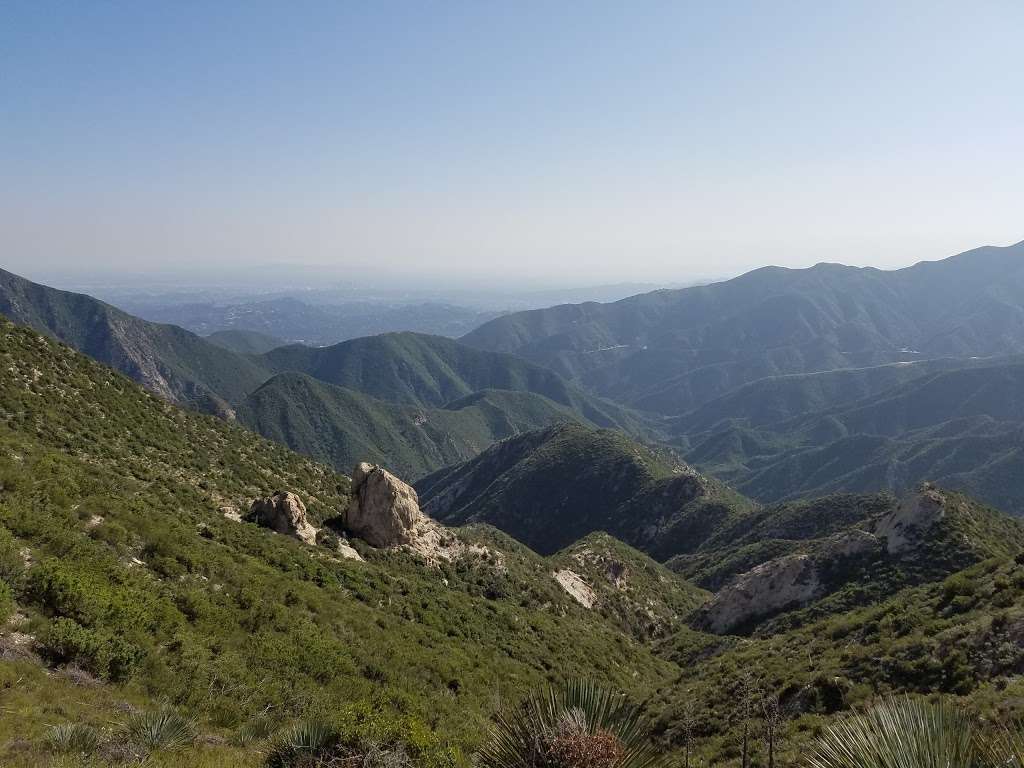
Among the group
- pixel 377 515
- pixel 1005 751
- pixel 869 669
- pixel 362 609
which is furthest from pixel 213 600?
pixel 869 669

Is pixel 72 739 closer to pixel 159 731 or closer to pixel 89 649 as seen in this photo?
pixel 159 731

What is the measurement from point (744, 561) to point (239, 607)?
184ft

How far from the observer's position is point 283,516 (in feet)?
85.9

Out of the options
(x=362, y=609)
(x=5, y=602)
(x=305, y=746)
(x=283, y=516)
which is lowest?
(x=362, y=609)

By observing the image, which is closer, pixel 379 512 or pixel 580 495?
pixel 379 512

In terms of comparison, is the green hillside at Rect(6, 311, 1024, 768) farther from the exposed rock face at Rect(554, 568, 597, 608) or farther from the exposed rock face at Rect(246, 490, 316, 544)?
the exposed rock face at Rect(246, 490, 316, 544)

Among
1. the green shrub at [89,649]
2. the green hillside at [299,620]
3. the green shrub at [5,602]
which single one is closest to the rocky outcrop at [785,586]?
the green hillside at [299,620]

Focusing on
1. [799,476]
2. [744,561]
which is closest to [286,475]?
[744,561]

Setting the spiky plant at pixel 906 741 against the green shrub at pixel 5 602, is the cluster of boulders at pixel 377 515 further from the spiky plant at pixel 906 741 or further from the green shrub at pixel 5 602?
the spiky plant at pixel 906 741

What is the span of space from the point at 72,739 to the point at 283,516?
65.4 ft

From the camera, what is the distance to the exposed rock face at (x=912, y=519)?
36969 mm

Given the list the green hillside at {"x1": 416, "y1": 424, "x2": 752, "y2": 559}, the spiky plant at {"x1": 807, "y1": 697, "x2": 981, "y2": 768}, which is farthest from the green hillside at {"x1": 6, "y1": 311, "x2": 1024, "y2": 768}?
the green hillside at {"x1": 416, "y1": 424, "x2": 752, "y2": 559}

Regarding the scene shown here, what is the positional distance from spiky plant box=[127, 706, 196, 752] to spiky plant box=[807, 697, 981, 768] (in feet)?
28.1

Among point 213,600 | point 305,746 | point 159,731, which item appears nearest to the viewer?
point 305,746
